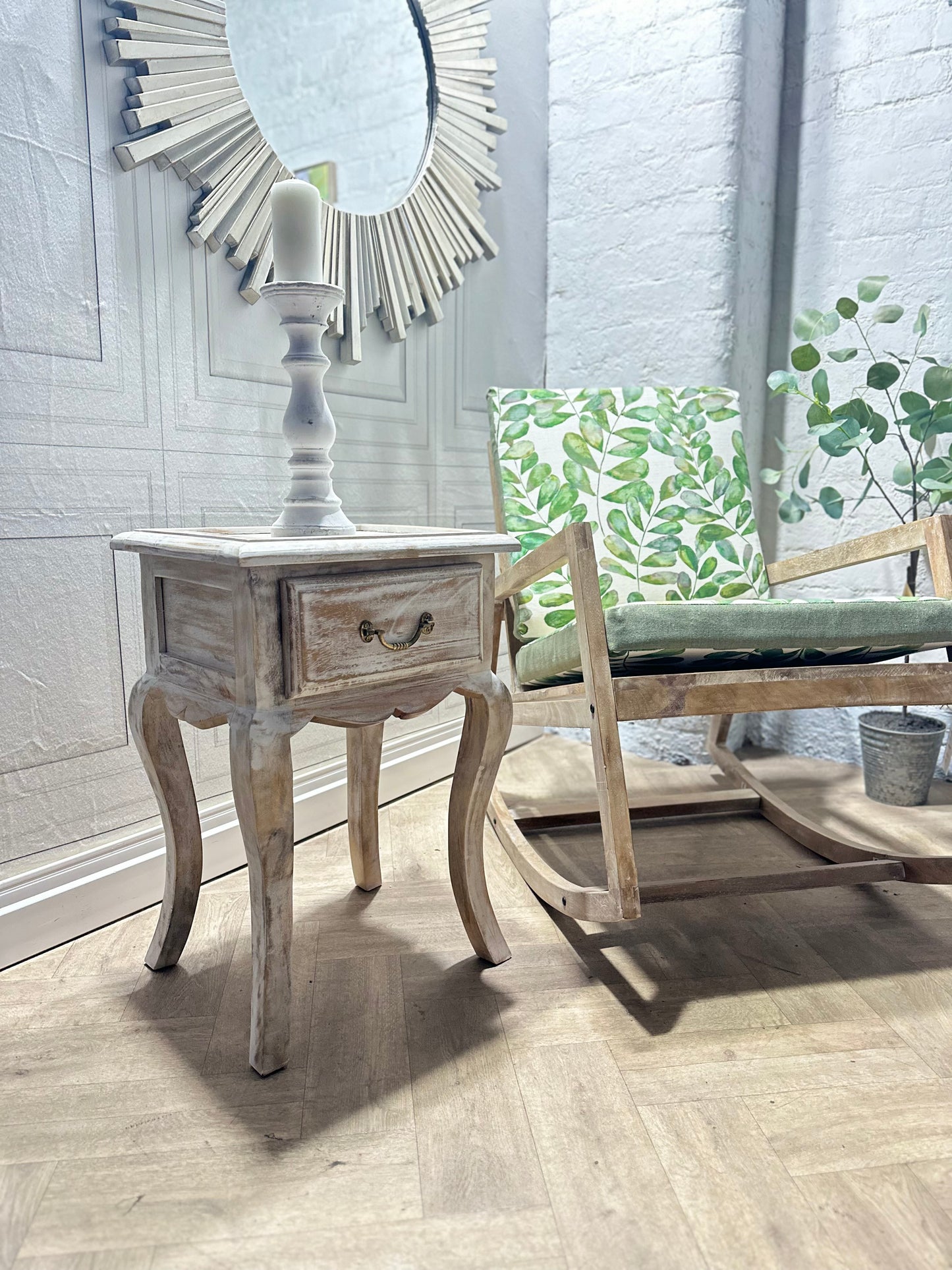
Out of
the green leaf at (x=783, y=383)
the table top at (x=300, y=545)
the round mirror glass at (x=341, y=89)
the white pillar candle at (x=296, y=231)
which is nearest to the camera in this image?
the table top at (x=300, y=545)

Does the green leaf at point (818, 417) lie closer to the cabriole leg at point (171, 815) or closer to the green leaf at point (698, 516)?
the green leaf at point (698, 516)

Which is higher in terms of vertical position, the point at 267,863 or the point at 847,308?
the point at 847,308

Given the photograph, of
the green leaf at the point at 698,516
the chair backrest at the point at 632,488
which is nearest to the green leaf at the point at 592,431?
the chair backrest at the point at 632,488

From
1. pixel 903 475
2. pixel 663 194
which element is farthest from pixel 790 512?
pixel 663 194

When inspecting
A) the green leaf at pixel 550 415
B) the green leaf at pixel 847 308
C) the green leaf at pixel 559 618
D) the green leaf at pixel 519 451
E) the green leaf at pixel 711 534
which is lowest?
the green leaf at pixel 559 618

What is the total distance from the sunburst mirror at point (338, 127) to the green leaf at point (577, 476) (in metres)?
0.42

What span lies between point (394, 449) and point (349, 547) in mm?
871

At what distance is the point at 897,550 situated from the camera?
141 cm

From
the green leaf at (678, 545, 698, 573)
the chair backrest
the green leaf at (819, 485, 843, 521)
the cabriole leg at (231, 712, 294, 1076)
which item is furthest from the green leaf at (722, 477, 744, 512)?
the cabriole leg at (231, 712, 294, 1076)

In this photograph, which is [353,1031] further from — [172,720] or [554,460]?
[554,460]

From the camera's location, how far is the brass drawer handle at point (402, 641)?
0.96 meters

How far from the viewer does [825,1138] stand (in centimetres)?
85

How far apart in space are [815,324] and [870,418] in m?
0.21

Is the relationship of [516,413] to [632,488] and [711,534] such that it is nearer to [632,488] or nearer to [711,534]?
[632,488]
